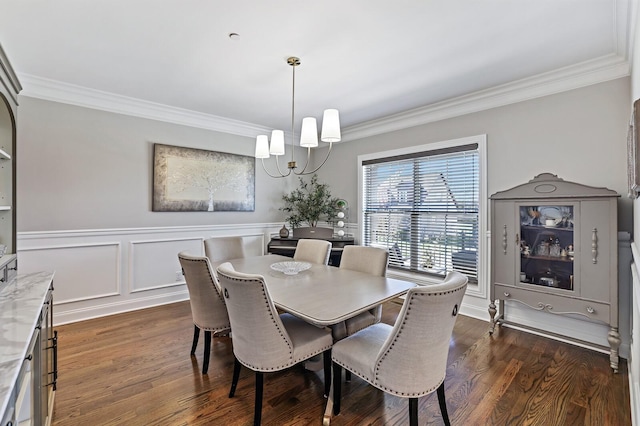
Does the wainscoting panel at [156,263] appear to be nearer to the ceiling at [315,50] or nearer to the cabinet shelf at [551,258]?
the ceiling at [315,50]

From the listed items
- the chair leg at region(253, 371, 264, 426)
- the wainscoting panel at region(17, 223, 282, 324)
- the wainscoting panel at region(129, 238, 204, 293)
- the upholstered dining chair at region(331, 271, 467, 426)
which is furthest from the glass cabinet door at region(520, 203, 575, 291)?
the wainscoting panel at region(129, 238, 204, 293)

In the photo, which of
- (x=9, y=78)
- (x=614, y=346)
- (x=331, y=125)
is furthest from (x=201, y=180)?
(x=614, y=346)

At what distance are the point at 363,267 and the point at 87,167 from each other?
3.22 m

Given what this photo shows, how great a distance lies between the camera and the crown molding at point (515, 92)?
266cm

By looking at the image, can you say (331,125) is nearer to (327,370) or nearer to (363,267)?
(363,267)

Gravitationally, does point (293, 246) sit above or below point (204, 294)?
above

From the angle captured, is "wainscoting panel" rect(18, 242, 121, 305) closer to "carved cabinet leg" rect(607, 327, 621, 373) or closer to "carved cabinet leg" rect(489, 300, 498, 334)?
"carved cabinet leg" rect(489, 300, 498, 334)

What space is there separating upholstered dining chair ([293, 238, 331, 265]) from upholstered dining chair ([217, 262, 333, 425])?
1311 millimetres

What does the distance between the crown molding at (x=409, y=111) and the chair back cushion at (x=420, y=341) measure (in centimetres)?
256

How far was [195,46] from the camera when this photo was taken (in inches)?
95.0

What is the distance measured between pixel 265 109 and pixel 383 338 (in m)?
3.16

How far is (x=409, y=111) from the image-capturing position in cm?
398

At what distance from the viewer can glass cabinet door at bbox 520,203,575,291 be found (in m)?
2.69

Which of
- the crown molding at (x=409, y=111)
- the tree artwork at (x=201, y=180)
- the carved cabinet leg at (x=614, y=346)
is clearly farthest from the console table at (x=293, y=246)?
the carved cabinet leg at (x=614, y=346)
